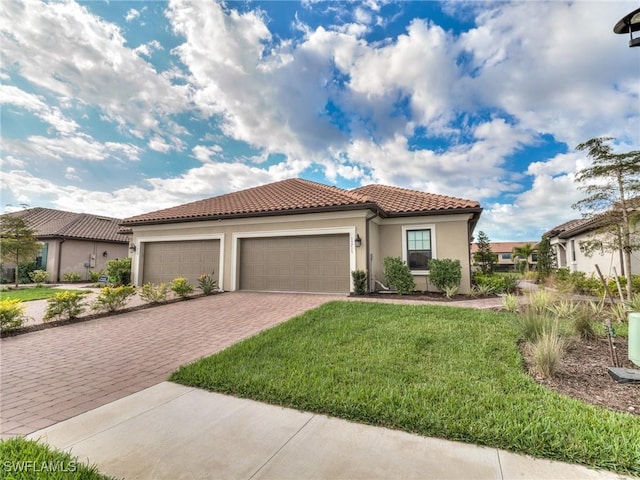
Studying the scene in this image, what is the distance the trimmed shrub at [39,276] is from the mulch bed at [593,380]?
961 inches

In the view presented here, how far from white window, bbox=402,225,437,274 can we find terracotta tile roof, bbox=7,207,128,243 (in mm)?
21197

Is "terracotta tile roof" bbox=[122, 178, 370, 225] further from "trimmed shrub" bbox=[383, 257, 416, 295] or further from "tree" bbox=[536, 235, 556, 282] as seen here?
"tree" bbox=[536, 235, 556, 282]

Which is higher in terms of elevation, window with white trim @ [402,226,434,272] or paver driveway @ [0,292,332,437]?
window with white trim @ [402,226,434,272]

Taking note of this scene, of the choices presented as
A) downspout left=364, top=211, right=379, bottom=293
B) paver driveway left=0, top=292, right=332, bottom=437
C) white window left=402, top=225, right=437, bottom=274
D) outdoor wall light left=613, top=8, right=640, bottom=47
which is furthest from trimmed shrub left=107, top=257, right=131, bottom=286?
outdoor wall light left=613, top=8, right=640, bottom=47

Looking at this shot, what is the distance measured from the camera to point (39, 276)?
17.9m

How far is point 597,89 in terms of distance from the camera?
24.5ft

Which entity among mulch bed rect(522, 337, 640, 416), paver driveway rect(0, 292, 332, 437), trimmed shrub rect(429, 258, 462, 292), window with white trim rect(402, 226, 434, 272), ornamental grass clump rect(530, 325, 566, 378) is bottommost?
paver driveway rect(0, 292, 332, 437)

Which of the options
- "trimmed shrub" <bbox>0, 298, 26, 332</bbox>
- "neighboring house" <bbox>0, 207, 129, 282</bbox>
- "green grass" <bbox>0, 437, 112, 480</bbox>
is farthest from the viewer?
"neighboring house" <bbox>0, 207, 129, 282</bbox>

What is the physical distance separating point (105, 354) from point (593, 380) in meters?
7.51

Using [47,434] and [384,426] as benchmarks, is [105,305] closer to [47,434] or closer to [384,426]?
[47,434]

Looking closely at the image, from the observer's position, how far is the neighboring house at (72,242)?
19.1m

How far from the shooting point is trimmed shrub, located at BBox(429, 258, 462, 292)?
10625mm

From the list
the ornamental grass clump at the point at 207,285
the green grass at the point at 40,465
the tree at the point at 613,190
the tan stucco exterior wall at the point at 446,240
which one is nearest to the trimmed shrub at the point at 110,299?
the ornamental grass clump at the point at 207,285

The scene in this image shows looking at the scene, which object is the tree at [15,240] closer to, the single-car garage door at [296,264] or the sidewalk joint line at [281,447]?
the single-car garage door at [296,264]
